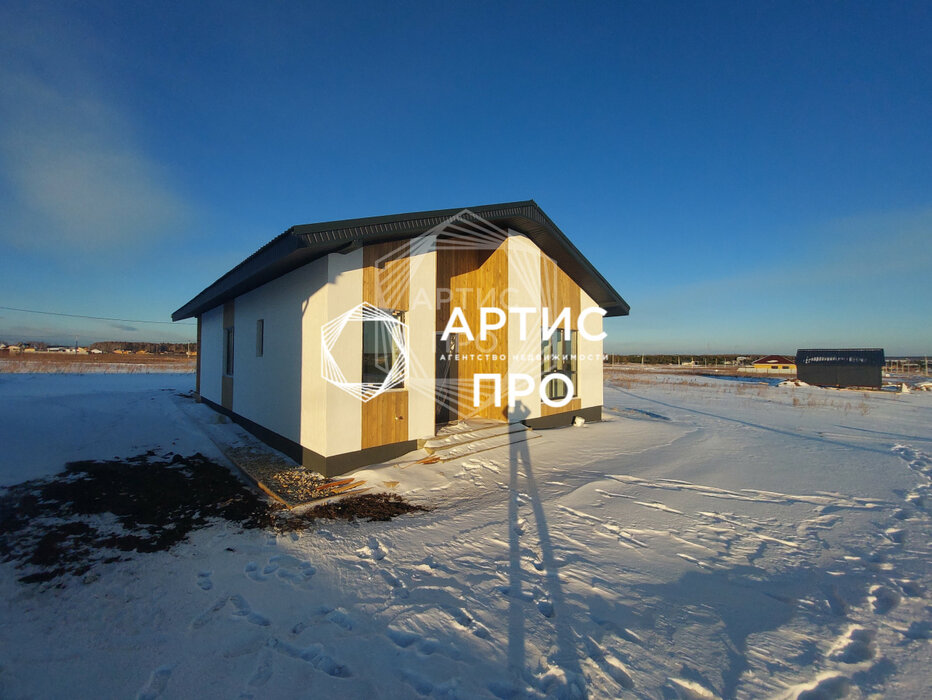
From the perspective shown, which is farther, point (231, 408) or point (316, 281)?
point (231, 408)

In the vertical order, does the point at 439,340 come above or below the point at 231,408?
above

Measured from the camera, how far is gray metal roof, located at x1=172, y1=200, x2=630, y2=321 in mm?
4906

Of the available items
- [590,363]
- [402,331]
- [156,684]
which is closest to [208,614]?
[156,684]

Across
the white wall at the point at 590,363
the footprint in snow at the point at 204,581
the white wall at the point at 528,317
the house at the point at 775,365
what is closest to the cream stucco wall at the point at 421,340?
the white wall at the point at 528,317

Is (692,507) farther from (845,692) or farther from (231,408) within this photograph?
(231,408)

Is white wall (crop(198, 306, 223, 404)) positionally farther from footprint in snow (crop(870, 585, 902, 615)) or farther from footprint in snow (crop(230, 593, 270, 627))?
footprint in snow (crop(870, 585, 902, 615))

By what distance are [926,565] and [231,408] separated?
1124 cm

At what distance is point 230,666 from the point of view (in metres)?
2.24

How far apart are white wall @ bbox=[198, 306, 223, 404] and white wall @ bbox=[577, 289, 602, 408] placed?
947 centimetres

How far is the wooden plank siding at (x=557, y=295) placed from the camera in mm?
9172

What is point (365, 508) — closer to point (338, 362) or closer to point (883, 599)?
point (338, 362)

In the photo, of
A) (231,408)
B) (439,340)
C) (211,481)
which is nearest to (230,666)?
(211,481)

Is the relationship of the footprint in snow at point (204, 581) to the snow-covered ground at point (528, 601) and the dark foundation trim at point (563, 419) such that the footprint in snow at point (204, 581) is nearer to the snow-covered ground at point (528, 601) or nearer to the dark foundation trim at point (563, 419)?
the snow-covered ground at point (528, 601)

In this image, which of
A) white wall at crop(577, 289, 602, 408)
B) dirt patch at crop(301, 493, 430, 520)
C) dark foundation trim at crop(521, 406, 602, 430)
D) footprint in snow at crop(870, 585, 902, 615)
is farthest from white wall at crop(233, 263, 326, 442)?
white wall at crop(577, 289, 602, 408)
